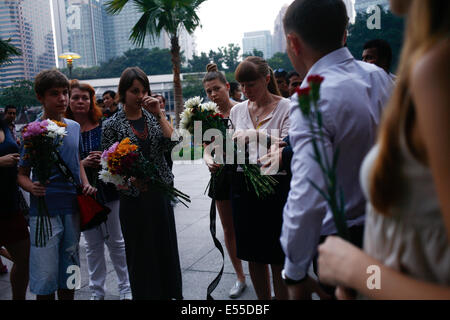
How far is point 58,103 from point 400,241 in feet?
9.52

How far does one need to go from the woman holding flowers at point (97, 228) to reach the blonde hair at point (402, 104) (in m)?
3.08

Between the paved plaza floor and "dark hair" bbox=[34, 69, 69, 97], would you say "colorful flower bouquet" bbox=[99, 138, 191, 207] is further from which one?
the paved plaza floor

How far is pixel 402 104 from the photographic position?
2.52ft

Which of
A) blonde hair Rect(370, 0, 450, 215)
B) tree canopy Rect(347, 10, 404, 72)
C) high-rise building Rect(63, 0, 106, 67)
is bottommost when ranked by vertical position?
blonde hair Rect(370, 0, 450, 215)

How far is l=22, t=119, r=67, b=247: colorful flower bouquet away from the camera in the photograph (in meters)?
2.59

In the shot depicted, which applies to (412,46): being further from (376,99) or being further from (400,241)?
(376,99)

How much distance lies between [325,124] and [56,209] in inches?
92.0

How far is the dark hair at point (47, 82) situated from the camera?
297 cm

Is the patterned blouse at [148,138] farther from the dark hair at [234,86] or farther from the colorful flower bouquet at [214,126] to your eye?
the dark hair at [234,86]

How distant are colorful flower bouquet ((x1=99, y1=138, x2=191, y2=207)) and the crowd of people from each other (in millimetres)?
153

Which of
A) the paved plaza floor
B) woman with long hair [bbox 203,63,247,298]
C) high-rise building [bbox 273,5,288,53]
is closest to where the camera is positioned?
high-rise building [bbox 273,5,288,53]

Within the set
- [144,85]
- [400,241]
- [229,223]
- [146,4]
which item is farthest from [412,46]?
[146,4]

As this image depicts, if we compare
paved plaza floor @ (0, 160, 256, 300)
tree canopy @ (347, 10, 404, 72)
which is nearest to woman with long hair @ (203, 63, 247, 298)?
paved plaza floor @ (0, 160, 256, 300)

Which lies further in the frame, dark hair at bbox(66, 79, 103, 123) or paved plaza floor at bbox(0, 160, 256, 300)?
dark hair at bbox(66, 79, 103, 123)
